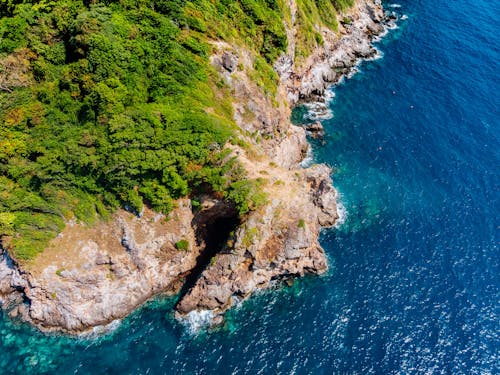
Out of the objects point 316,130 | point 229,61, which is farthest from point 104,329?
point 316,130

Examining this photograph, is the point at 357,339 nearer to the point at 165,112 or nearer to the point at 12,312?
the point at 165,112

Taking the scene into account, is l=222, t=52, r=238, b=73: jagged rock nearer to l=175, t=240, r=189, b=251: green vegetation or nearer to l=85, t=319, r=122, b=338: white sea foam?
l=175, t=240, r=189, b=251: green vegetation

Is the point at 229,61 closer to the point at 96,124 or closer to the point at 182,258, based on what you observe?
the point at 96,124

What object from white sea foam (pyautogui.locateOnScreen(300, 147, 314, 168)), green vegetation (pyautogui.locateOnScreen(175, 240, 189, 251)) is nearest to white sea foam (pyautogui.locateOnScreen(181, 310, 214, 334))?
green vegetation (pyautogui.locateOnScreen(175, 240, 189, 251))

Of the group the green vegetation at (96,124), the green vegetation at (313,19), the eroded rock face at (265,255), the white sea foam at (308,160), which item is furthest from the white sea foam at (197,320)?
the green vegetation at (313,19)

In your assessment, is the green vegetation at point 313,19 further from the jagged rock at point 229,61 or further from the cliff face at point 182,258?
the cliff face at point 182,258

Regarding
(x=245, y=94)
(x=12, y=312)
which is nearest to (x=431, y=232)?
(x=245, y=94)
